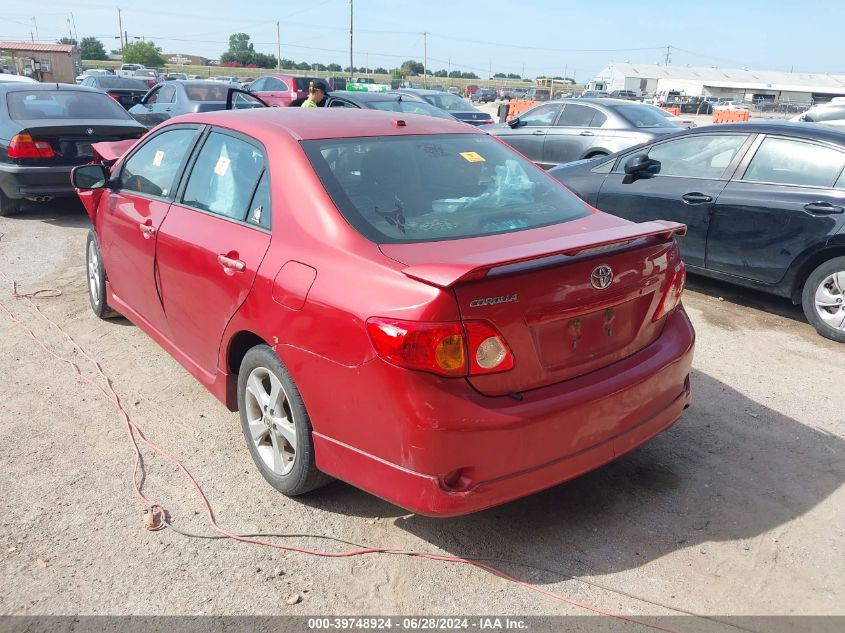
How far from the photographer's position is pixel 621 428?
292cm

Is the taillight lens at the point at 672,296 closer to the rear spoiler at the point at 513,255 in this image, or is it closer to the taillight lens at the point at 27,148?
the rear spoiler at the point at 513,255

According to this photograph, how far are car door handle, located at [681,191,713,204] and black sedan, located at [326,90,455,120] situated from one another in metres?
6.31

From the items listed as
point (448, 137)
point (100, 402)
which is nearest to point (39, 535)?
point (100, 402)

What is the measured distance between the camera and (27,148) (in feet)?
27.0

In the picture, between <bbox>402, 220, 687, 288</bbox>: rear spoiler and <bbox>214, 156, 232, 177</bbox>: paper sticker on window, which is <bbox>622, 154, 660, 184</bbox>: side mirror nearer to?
<bbox>402, 220, 687, 288</bbox>: rear spoiler

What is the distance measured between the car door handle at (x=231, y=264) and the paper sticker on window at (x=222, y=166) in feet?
1.76

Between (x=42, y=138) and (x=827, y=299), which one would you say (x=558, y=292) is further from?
(x=42, y=138)

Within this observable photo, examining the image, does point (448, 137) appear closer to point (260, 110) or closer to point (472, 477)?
point (260, 110)

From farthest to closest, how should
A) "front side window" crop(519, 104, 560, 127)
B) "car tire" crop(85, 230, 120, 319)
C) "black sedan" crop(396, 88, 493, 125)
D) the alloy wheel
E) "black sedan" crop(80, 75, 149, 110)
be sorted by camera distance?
"black sedan" crop(80, 75, 149, 110), "black sedan" crop(396, 88, 493, 125), "front side window" crop(519, 104, 560, 127), "car tire" crop(85, 230, 120, 319), the alloy wheel

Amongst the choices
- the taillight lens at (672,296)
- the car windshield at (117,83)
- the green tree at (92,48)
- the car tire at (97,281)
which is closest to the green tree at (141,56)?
the green tree at (92,48)

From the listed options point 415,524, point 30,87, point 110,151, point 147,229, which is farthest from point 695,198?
point 30,87

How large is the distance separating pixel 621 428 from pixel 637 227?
2.77 feet

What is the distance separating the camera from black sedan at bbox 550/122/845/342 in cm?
532

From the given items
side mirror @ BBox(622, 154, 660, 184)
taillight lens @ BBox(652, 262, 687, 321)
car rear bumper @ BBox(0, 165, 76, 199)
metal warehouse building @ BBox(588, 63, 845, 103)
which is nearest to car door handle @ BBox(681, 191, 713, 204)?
side mirror @ BBox(622, 154, 660, 184)
